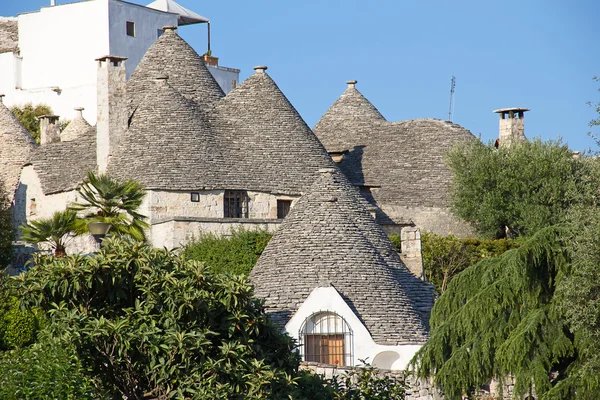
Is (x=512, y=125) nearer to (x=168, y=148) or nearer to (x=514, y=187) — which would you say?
(x=514, y=187)

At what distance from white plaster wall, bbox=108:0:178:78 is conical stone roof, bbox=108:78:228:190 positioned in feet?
92.3

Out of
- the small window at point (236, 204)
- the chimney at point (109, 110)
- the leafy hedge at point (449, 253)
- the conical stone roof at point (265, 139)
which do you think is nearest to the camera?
the leafy hedge at point (449, 253)

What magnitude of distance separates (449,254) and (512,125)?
9.92m

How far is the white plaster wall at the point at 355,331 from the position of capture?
34.3 meters

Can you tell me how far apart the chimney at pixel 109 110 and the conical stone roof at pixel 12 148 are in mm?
9803

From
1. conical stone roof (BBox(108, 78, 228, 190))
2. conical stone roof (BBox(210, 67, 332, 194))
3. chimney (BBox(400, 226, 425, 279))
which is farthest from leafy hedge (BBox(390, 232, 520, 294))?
conical stone roof (BBox(108, 78, 228, 190))

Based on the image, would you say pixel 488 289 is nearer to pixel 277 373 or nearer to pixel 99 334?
pixel 277 373

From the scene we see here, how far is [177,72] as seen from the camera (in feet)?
179

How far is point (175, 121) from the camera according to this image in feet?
164

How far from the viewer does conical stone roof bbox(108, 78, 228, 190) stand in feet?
157

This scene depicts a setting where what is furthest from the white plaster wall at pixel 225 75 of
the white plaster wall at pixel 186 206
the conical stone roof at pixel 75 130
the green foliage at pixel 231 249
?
the green foliage at pixel 231 249

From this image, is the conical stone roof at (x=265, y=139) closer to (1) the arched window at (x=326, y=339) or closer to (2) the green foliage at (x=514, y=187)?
(2) the green foliage at (x=514, y=187)

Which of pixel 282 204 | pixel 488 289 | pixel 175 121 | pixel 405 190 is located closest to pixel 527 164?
pixel 405 190

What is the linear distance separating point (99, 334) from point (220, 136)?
29.8 meters
